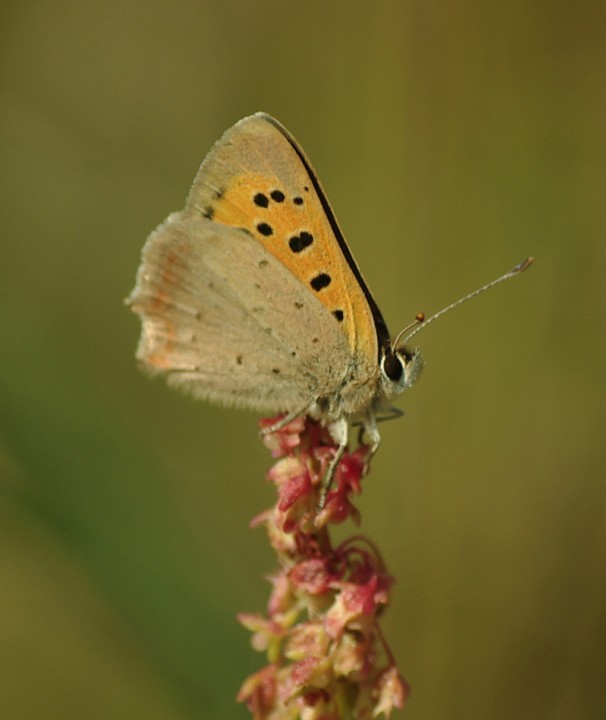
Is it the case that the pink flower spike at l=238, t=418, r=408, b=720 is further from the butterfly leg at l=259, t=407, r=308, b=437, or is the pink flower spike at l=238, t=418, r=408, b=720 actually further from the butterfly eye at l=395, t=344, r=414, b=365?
the butterfly eye at l=395, t=344, r=414, b=365

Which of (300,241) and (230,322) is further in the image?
(230,322)

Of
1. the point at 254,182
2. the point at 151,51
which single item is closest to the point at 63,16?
the point at 151,51

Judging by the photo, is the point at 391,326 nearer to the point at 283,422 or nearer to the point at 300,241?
the point at 300,241

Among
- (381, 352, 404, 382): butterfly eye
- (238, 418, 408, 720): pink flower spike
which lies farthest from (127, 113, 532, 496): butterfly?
(238, 418, 408, 720): pink flower spike

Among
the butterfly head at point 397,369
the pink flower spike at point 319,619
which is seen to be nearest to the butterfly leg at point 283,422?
the pink flower spike at point 319,619

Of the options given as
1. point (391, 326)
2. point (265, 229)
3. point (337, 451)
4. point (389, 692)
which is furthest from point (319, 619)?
point (391, 326)

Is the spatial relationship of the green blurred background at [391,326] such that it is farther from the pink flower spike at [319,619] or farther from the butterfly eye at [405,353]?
the butterfly eye at [405,353]
